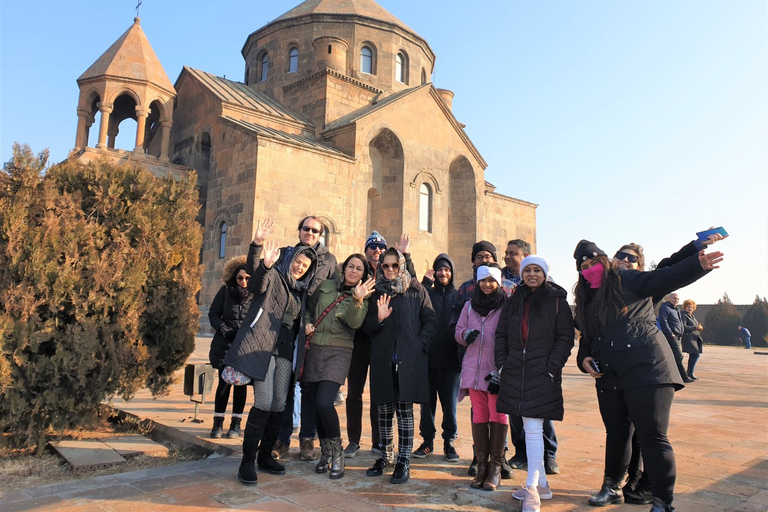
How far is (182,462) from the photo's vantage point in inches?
160

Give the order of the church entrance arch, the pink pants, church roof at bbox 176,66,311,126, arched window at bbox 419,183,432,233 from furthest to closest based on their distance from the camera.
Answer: arched window at bbox 419,183,432,233
the church entrance arch
church roof at bbox 176,66,311,126
the pink pants

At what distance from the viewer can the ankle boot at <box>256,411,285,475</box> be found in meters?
3.64

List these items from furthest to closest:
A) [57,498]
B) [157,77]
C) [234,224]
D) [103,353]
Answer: [157,77], [234,224], [103,353], [57,498]

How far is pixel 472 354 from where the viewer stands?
146 inches

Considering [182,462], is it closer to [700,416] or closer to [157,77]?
[700,416]

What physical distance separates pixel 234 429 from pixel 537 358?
277 cm

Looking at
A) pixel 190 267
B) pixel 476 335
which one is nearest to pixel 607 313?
pixel 476 335

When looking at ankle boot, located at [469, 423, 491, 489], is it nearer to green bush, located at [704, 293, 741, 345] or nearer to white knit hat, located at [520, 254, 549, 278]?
white knit hat, located at [520, 254, 549, 278]

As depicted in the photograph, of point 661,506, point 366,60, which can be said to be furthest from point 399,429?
point 366,60

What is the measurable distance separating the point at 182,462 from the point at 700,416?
5.75 metres

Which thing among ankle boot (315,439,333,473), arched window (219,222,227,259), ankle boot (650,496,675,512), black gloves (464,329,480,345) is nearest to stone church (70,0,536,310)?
arched window (219,222,227,259)

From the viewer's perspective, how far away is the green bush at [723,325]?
118 feet

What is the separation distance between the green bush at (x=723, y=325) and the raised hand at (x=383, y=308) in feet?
132

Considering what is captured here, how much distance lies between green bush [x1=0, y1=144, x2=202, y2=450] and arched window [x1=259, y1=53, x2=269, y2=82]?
19.4 m
